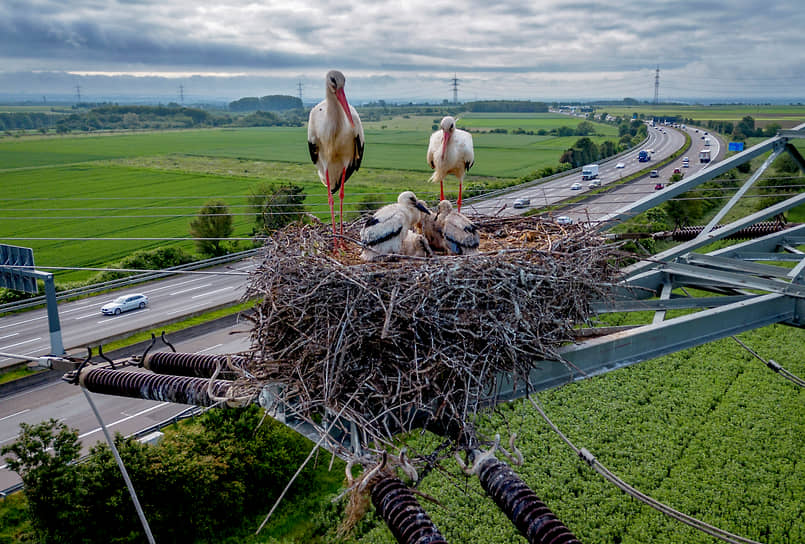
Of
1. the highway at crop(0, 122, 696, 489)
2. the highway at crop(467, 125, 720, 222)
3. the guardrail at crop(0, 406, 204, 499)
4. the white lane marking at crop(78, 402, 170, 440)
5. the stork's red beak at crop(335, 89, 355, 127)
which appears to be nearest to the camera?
the stork's red beak at crop(335, 89, 355, 127)

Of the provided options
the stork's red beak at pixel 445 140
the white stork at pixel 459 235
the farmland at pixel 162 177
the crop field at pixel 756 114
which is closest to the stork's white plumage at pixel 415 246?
the white stork at pixel 459 235

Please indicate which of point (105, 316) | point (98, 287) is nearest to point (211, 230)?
point (105, 316)

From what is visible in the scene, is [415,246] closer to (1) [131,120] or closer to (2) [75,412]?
(2) [75,412]

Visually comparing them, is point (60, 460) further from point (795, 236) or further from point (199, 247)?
point (199, 247)

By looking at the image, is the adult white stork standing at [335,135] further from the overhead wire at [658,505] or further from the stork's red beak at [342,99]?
the overhead wire at [658,505]

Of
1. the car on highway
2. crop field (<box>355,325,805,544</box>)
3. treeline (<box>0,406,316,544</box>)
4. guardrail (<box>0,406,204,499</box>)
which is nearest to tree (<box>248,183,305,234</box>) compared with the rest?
the car on highway

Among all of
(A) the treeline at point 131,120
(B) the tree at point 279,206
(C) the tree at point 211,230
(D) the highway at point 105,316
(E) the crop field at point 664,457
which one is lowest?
(E) the crop field at point 664,457

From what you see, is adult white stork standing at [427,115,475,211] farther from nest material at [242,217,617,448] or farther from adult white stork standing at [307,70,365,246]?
nest material at [242,217,617,448]
